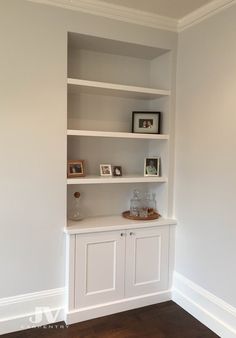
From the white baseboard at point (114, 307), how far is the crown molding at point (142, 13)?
2.45 metres

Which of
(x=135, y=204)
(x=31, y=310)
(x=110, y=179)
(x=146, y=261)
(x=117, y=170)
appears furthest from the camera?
(x=135, y=204)

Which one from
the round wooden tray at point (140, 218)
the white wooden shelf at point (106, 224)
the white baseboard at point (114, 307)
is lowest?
the white baseboard at point (114, 307)

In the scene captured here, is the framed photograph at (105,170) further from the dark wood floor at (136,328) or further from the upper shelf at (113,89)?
the dark wood floor at (136,328)

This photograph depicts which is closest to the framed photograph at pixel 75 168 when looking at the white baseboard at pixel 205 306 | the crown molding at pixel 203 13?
the white baseboard at pixel 205 306

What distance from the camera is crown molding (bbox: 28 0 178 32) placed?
2.35 meters

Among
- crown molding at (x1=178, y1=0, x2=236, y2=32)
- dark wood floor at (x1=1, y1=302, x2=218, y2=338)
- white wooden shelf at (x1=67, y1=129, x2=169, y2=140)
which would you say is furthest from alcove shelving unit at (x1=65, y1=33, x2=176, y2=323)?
crown molding at (x1=178, y1=0, x2=236, y2=32)

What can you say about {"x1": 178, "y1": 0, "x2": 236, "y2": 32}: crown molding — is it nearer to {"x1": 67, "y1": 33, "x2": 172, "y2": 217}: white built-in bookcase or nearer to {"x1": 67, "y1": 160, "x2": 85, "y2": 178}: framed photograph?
{"x1": 67, "y1": 33, "x2": 172, "y2": 217}: white built-in bookcase

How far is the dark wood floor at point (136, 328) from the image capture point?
7.50ft

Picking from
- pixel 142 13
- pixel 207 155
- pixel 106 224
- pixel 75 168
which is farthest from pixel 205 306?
pixel 142 13

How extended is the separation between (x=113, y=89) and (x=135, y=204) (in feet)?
3.79

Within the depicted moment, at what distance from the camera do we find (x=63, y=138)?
2416mm

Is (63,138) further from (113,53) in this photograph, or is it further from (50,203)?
(113,53)

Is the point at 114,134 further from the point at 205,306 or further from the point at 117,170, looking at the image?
the point at 205,306

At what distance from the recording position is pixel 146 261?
275 centimetres
